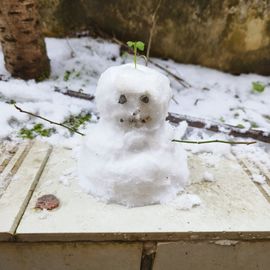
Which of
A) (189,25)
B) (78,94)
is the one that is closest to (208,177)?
(78,94)

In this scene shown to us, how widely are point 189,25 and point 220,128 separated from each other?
90 cm

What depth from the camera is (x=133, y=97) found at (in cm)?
100

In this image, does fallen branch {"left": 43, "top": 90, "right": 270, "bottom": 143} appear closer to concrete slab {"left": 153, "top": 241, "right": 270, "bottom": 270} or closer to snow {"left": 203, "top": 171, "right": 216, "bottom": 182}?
snow {"left": 203, "top": 171, "right": 216, "bottom": 182}

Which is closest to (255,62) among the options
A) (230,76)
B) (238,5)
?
(230,76)

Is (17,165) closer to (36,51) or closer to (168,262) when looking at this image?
(168,262)

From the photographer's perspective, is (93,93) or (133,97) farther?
(93,93)

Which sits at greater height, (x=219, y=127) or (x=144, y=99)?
(x=144, y=99)

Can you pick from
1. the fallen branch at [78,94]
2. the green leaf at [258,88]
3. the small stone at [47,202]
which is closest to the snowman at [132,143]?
the small stone at [47,202]

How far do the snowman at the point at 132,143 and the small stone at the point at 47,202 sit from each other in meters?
0.12

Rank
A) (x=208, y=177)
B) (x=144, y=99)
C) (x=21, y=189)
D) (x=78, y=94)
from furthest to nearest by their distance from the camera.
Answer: (x=78, y=94)
(x=208, y=177)
(x=21, y=189)
(x=144, y=99)

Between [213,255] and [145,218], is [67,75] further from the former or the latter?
[213,255]

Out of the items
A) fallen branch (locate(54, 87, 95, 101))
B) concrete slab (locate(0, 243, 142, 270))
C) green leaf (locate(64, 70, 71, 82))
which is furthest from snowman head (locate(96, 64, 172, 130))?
green leaf (locate(64, 70, 71, 82))

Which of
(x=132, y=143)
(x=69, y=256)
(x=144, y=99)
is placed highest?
(x=144, y=99)

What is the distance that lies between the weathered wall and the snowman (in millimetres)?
1226
